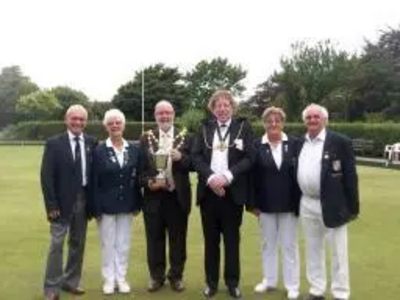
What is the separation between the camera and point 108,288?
7.12 meters

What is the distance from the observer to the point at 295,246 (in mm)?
7059

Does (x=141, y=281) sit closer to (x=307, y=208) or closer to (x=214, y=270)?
(x=214, y=270)

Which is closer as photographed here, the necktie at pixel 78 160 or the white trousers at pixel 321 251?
the white trousers at pixel 321 251

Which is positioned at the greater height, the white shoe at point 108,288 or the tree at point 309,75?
the tree at point 309,75

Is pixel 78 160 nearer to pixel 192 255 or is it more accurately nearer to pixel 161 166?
pixel 161 166

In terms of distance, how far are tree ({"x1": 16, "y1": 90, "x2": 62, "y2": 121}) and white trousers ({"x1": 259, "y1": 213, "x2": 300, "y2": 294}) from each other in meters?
68.5

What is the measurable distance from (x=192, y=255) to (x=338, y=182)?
3.04m

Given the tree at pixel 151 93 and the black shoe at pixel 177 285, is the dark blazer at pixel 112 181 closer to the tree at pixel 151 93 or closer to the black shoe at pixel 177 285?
the black shoe at pixel 177 285

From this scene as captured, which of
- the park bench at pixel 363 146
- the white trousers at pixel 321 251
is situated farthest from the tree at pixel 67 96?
the white trousers at pixel 321 251

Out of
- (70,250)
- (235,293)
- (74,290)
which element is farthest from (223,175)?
(74,290)

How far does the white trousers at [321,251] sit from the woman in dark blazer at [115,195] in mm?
1676

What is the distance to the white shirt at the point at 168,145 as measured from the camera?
7078 mm

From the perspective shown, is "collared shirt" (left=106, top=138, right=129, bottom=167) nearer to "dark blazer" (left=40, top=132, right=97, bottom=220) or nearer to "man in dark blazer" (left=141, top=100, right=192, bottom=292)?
"man in dark blazer" (left=141, top=100, right=192, bottom=292)

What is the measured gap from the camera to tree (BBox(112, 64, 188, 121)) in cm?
6756
